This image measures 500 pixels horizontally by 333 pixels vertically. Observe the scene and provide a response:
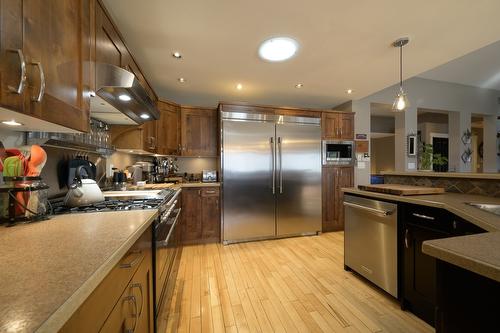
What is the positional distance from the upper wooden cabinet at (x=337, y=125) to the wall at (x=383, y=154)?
3.95 m

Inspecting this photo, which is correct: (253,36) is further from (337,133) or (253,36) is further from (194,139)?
(337,133)

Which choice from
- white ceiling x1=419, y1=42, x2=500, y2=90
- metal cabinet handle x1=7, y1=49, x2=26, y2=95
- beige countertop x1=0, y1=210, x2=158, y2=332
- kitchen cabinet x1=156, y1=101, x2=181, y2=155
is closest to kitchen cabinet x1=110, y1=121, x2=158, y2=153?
kitchen cabinet x1=156, y1=101, x2=181, y2=155

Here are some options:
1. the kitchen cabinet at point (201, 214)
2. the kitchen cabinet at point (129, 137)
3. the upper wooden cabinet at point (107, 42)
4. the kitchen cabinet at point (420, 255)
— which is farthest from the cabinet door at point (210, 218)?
the kitchen cabinet at point (420, 255)

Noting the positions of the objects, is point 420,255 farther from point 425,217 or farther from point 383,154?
point 383,154

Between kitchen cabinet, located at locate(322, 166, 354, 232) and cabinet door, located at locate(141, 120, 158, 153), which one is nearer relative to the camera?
cabinet door, located at locate(141, 120, 158, 153)

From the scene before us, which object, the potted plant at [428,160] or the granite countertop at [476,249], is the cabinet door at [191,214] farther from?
the potted plant at [428,160]

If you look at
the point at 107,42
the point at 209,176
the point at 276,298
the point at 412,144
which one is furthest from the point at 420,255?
the point at 412,144

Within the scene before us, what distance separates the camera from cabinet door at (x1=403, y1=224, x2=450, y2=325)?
1366 millimetres

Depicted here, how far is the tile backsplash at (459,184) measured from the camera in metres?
1.52

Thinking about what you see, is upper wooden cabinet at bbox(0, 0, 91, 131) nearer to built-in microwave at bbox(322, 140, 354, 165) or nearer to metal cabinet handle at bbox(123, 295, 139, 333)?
metal cabinet handle at bbox(123, 295, 139, 333)

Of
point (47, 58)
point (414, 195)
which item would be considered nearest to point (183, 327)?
point (47, 58)

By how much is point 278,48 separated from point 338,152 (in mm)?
2130

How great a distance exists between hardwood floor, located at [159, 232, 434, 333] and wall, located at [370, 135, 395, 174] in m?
5.48

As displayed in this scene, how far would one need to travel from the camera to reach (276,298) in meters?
1.74
